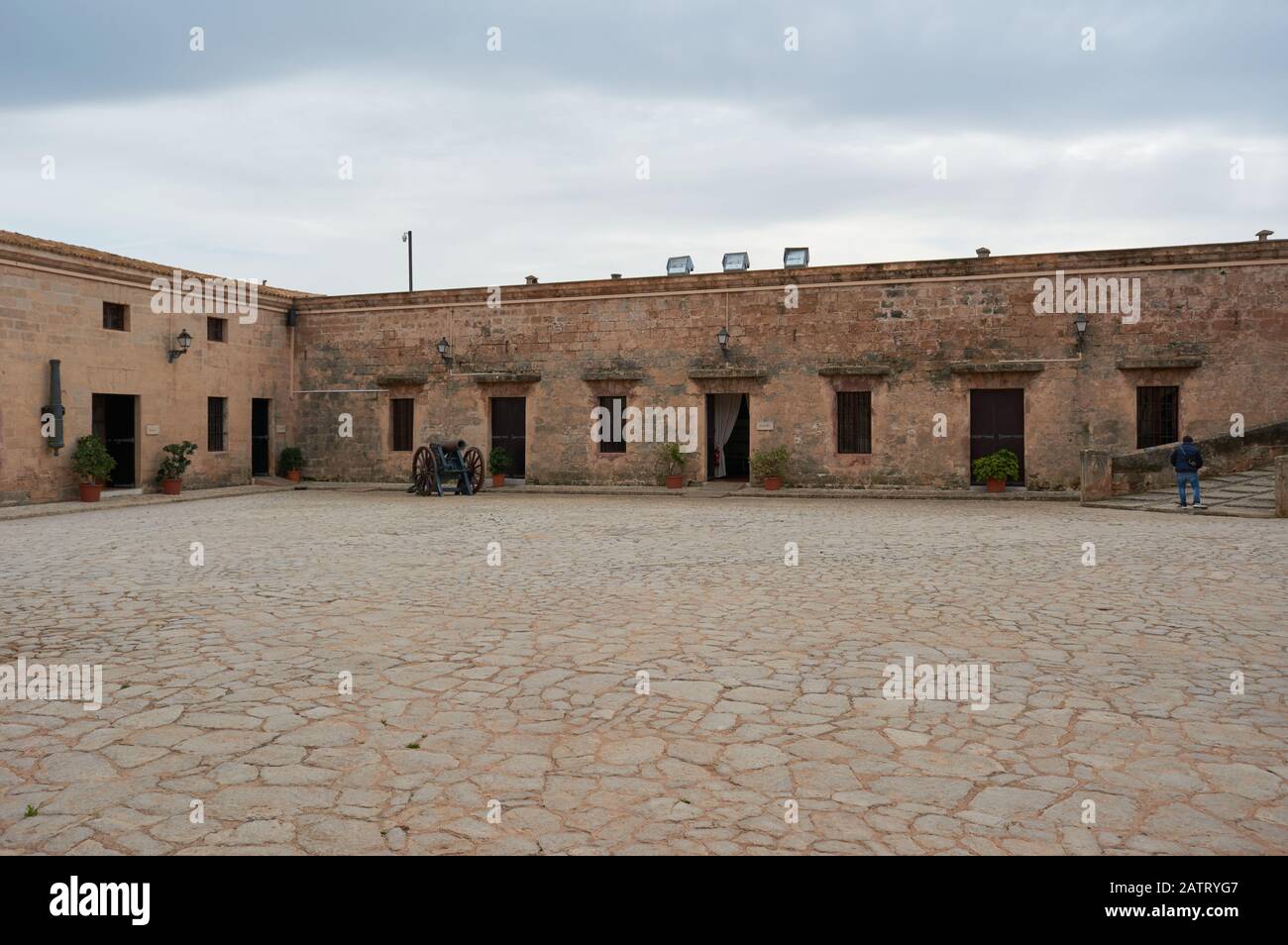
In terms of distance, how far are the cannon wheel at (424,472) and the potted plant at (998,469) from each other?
1127 centimetres

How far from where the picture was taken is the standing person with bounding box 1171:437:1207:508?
1364 centimetres

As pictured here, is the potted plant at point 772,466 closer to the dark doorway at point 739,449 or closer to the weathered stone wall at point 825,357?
the weathered stone wall at point 825,357

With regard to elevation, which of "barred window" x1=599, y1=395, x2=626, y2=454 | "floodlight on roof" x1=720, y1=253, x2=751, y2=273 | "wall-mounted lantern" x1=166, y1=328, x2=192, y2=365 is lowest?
"barred window" x1=599, y1=395, x2=626, y2=454

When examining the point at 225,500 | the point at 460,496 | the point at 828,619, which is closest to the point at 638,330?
the point at 460,496

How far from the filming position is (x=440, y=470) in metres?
19.1

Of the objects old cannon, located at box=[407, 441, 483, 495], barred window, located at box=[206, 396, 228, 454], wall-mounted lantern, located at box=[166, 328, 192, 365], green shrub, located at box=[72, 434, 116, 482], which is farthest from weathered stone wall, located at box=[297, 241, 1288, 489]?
green shrub, located at box=[72, 434, 116, 482]

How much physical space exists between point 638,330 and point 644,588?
44.0ft

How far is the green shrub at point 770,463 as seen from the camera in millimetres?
19078

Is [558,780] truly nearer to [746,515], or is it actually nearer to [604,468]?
[746,515]

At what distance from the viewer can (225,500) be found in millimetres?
18016

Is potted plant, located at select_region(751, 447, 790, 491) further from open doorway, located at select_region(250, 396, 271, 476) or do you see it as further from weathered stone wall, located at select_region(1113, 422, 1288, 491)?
open doorway, located at select_region(250, 396, 271, 476)

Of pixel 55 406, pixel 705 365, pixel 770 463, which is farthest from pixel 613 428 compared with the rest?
pixel 55 406

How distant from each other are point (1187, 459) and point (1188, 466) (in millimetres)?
134

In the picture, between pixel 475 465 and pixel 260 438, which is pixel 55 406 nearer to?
pixel 260 438
